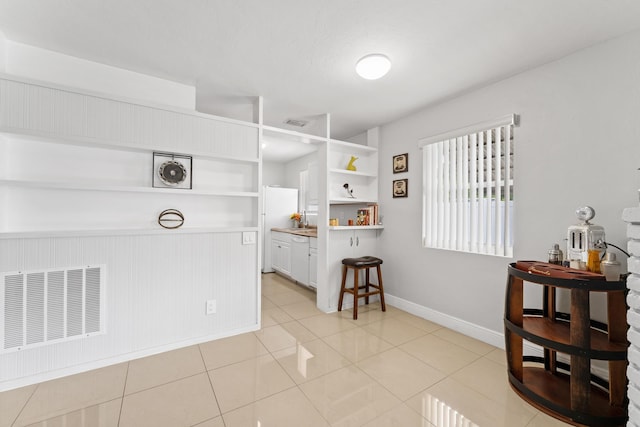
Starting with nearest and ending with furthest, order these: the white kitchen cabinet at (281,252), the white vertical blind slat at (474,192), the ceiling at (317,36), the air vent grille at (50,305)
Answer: the ceiling at (317,36), the air vent grille at (50,305), the white vertical blind slat at (474,192), the white kitchen cabinet at (281,252)

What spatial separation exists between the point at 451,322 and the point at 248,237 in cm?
233

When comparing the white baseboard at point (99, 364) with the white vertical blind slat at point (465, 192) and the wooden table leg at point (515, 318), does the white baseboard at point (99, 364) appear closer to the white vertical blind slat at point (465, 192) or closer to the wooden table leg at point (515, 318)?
the wooden table leg at point (515, 318)

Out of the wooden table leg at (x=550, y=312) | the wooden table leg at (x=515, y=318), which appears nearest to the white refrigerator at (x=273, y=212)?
the wooden table leg at (x=515, y=318)

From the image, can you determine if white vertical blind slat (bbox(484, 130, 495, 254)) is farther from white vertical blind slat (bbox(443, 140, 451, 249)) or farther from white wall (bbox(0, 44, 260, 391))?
white wall (bbox(0, 44, 260, 391))

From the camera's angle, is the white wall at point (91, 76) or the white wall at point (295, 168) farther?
the white wall at point (295, 168)

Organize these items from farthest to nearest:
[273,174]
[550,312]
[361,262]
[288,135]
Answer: [273,174] < [361,262] < [288,135] < [550,312]

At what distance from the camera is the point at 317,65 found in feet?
7.23

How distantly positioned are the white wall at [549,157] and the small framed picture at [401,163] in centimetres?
19

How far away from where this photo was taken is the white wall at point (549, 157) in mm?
1810

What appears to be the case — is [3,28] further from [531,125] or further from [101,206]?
[531,125]

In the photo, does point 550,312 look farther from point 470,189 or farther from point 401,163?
point 401,163

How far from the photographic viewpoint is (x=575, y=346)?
1494 millimetres

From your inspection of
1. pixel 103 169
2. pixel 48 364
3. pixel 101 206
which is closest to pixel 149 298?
pixel 48 364

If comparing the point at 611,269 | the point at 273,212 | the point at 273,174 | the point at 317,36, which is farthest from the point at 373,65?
the point at 273,174
